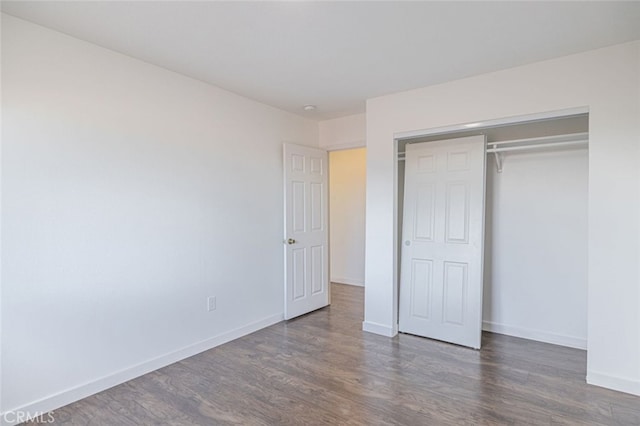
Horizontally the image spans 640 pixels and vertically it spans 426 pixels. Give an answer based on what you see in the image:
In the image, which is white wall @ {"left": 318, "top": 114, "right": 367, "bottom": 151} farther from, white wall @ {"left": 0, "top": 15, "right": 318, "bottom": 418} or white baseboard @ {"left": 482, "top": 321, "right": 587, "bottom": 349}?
white baseboard @ {"left": 482, "top": 321, "right": 587, "bottom": 349}

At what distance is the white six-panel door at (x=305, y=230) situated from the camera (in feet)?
13.0

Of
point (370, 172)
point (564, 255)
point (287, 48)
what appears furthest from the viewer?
point (370, 172)

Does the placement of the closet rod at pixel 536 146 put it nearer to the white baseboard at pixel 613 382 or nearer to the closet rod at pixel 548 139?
the closet rod at pixel 548 139

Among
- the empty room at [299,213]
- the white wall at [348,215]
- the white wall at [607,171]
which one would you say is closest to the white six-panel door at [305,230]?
the empty room at [299,213]

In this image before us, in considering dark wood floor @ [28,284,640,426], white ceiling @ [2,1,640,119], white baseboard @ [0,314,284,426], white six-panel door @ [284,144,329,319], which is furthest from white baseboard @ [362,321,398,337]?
white ceiling @ [2,1,640,119]

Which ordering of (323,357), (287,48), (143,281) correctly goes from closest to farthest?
(287,48)
(143,281)
(323,357)

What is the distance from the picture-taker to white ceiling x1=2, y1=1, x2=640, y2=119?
195 centimetres

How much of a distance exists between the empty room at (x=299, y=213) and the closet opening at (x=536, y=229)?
2 cm

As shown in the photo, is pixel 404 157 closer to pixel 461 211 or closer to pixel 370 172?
pixel 370 172

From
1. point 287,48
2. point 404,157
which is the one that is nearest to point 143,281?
point 287,48

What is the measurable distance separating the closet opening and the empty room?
0.02 meters

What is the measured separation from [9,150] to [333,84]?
2.43 metres

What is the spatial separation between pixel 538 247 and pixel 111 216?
3777 millimetres

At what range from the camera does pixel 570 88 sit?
2566 millimetres
